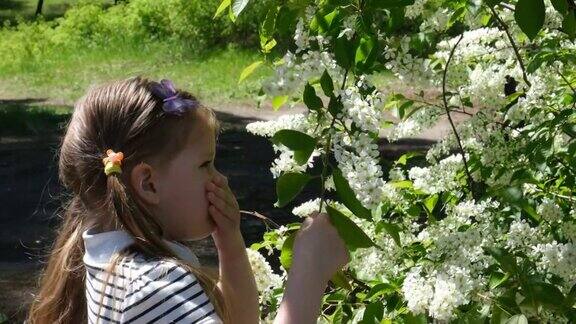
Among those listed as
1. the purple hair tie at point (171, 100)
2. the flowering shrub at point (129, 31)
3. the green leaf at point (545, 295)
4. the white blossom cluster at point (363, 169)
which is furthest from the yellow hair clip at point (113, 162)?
the flowering shrub at point (129, 31)

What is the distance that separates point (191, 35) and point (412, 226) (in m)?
14.0

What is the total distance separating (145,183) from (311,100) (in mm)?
346

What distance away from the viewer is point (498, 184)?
2604mm

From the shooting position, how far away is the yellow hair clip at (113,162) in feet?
5.21

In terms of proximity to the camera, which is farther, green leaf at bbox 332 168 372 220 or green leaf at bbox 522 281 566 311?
green leaf at bbox 522 281 566 311

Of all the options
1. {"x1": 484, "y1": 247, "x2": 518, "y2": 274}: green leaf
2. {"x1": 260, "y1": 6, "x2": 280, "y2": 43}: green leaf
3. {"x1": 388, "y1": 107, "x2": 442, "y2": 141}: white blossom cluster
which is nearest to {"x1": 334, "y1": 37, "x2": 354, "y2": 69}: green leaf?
{"x1": 260, "y1": 6, "x2": 280, "y2": 43}: green leaf

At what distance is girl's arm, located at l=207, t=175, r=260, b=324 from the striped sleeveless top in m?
0.18

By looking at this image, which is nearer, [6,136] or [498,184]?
[498,184]

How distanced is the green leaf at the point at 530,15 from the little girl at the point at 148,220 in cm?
51

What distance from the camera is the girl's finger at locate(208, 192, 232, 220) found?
1635mm

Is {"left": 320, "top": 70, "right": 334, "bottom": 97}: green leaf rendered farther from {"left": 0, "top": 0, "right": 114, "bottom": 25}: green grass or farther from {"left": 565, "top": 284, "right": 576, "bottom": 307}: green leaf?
{"left": 0, "top": 0, "right": 114, "bottom": 25}: green grass

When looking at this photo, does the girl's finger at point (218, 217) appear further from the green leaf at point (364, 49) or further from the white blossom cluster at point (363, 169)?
the green leaf at point (364, 49)

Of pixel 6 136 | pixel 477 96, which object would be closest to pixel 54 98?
pixel 6 136

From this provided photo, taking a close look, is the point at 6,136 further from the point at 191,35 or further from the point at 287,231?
the point at 287,231
